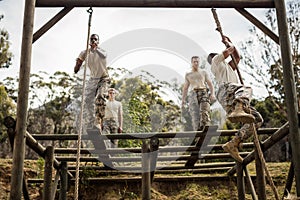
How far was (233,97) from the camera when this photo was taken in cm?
496

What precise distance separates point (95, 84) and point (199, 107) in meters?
1.80

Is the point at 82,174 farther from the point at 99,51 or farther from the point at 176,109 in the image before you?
the point at 176,109

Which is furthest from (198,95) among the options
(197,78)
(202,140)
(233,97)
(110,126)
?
(110,126)

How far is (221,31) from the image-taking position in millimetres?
5086

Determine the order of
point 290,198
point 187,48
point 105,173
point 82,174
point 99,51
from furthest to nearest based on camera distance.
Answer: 1. point 187,48
2. point 105,173
3. point 82,174
4. point 99,51
5. point 290,198

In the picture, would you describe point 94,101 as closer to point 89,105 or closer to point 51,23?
point 89,105

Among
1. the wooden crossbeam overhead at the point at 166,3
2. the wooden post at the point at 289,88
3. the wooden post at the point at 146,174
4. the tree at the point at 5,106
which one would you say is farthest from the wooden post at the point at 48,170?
the tree at the point at 5,106

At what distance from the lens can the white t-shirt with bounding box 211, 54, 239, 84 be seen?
5.36 meters

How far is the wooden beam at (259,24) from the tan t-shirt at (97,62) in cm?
225

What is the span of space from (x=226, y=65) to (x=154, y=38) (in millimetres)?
5013

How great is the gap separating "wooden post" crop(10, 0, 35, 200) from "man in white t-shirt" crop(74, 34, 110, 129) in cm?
141

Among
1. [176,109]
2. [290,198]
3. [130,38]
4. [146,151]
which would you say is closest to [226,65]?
[146,151]

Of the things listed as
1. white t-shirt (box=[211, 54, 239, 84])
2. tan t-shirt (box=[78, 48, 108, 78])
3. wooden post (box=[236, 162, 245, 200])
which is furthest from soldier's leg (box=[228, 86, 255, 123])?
tan t-shirt (box=[78, 48, 108, 78])

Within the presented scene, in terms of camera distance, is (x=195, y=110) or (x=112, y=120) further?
(x=112, y=120)
